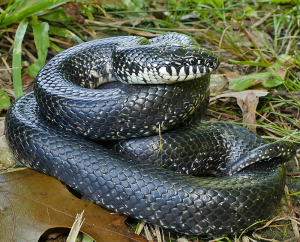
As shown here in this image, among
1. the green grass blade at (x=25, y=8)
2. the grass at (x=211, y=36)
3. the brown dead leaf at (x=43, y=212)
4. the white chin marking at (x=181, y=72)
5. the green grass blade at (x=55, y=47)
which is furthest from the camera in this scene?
the green grass blade at (x=55, y=47)

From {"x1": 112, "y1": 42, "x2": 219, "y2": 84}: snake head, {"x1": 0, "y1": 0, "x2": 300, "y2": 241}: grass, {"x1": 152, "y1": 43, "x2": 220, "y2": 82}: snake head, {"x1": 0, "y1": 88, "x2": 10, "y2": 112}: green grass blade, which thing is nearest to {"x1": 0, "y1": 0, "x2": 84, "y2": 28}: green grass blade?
{"x1": 0, "y1": 0, "x2": 300, "y2": 241}: grass

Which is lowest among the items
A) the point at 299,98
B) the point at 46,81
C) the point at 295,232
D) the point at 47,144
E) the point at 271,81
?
the point at 295,232

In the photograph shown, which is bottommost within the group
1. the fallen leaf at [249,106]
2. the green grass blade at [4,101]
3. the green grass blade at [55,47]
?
the fallen leaf at [249,106]

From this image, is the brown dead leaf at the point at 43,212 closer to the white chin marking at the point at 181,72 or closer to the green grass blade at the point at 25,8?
the white chin marking at the point at 181,72

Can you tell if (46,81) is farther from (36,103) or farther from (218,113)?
(218,113)

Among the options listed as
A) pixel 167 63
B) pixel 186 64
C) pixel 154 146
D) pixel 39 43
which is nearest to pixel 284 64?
pixel 186 64

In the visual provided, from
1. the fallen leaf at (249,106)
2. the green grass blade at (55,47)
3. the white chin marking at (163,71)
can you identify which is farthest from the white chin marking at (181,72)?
the green grass blade at (55,47)

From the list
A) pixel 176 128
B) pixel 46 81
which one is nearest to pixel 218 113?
pixel 176 128
